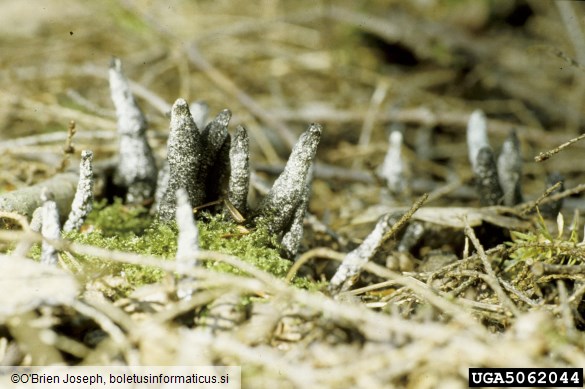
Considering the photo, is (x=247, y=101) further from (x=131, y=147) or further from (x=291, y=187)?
(x=291, y=187)

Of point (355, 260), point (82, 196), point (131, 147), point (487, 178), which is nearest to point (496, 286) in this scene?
point (355, 260)

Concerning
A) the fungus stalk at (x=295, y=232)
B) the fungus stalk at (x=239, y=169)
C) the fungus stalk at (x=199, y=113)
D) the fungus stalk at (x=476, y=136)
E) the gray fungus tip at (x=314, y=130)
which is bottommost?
the fungus stalk at (x=295, y=232)

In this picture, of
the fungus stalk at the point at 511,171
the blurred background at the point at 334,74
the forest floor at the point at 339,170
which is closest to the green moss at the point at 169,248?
the forest floor at the point at 339,170

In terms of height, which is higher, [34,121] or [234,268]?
[34,121]

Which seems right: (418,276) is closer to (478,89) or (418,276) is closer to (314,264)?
(314,264)

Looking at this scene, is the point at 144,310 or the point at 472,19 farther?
the point at 472,19

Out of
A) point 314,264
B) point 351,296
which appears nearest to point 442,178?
point 314,264

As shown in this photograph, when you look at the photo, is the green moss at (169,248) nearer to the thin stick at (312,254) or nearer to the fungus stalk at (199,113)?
the thin stick at (312,254)

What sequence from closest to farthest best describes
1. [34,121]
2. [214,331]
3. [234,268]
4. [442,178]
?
[214,331] < [234,268] < [34,121] < [442,178]
